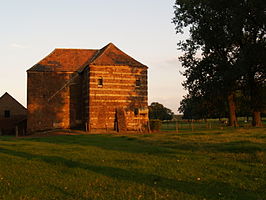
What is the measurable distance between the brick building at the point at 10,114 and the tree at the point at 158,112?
71.0 metres

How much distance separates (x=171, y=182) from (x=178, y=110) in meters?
101

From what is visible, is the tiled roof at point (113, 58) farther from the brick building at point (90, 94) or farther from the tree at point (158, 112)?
the tree at point (158, 112)

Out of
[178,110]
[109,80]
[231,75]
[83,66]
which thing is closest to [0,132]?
[83,66]

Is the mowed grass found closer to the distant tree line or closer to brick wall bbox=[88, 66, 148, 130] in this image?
the distant tree line

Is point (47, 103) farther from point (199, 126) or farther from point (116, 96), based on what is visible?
point (199, 126)

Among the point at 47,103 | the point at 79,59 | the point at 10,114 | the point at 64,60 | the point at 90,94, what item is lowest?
the point at 10,114

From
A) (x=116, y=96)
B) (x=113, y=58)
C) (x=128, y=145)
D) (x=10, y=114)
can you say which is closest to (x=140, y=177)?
(x=128, y=145)

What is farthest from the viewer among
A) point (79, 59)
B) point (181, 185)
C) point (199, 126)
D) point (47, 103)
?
point (199, 126)

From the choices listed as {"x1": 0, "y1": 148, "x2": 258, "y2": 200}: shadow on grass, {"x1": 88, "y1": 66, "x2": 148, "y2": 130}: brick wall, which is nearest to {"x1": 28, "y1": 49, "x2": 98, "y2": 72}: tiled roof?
{"x1": 88, "y1": 66, "x2": 148, "y2": 130}: brick wall

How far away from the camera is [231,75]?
27.9 meters

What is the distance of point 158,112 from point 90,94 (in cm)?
8183

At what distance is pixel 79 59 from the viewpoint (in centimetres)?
4209

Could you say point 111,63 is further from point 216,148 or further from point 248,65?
point 216,148

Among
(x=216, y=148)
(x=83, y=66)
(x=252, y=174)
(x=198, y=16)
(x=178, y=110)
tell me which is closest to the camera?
(x=252, y=174)
